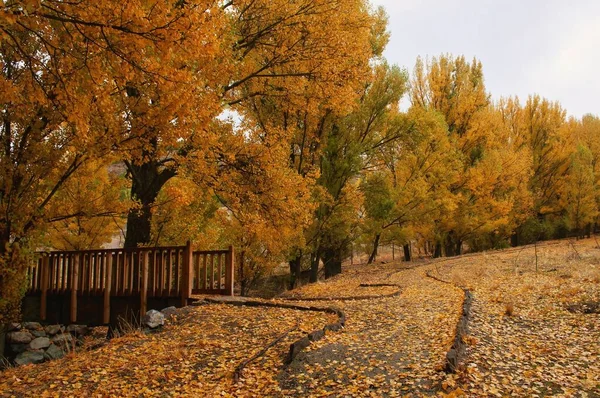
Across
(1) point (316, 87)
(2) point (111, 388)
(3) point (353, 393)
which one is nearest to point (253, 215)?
(1) point (316, 87)

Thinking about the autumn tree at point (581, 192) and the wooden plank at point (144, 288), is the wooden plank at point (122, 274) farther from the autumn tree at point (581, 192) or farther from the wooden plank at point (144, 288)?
the autumn tree at point (581, 192)

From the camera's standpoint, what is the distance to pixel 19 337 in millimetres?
10367

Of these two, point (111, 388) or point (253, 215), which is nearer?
point (111, 388)

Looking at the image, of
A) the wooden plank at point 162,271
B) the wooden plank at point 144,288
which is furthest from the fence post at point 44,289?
the wooden plank at point 162,271

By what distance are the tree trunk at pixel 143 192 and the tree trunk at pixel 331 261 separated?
8.40 meters

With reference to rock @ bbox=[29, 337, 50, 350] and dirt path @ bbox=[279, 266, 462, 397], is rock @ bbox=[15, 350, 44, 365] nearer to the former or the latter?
rock @ bbox=[29, 337, 50, 350]

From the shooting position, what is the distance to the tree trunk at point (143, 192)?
998 cm

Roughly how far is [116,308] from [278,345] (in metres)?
5.62

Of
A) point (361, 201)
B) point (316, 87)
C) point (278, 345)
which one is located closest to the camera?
point (278, 345)

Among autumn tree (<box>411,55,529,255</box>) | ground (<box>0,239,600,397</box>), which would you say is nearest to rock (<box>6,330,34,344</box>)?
ground (<box>0,239,600,397</box>)

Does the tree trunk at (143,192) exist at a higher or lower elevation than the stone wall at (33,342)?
higher

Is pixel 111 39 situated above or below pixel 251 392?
above

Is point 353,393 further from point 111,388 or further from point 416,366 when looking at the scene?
point 111,388

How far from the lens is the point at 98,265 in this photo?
9.98 metres
